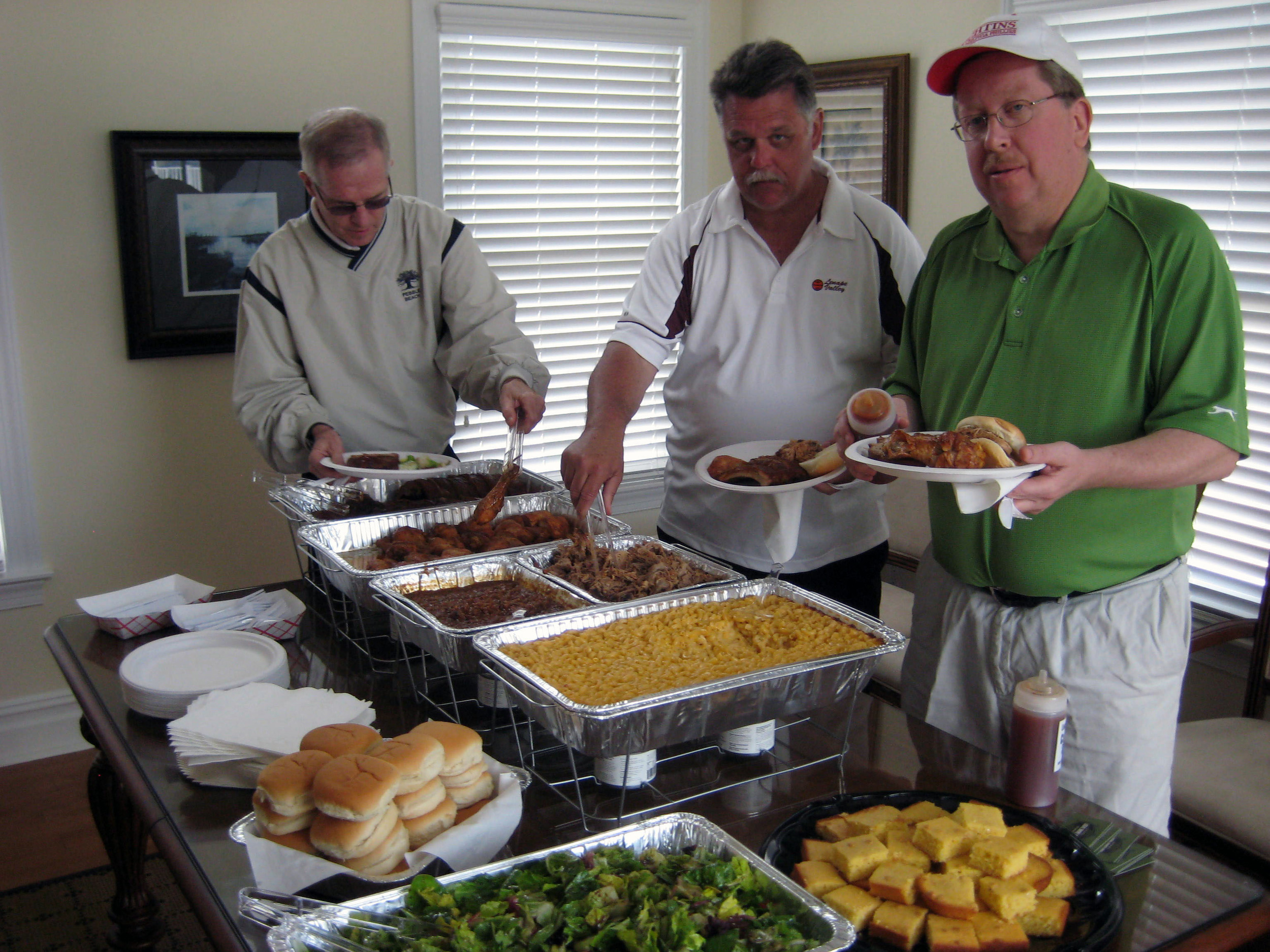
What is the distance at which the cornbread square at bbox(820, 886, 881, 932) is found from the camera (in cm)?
120

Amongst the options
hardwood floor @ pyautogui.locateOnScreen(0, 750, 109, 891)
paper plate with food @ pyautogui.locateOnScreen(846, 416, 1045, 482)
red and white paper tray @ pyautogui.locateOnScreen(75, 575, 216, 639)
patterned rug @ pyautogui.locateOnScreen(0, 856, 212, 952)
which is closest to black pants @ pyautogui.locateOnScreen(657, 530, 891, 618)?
paper plate with food @ pyautogui.locateOnScreen(846, 416, 1045, 482)

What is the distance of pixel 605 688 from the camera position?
1.56m

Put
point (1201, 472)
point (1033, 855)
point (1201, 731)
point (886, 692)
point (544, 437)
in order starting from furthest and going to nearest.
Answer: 1. point (544, 437)
2. point (886, 692)
3. point (1201, 731)
4. point (1201, 472)
5. point (1033, 855)

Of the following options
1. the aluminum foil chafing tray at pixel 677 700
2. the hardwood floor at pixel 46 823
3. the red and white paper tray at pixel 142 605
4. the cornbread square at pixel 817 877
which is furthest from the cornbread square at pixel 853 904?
the hardwood floor at pixel 46 823

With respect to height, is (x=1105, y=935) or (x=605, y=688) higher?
(x=605, y=688)

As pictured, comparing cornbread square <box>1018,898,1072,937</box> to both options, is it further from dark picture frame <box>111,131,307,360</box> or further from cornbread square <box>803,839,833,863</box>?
dark picture frame <box>111,131,307,360</box>

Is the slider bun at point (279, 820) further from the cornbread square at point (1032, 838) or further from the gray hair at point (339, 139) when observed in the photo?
the gray hair at point (339, 139)

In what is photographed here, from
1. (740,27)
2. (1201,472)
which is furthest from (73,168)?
(1201,472)

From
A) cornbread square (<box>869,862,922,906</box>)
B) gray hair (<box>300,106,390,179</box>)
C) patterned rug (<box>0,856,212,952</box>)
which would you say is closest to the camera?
cornbread square (<box>869,862,922,906</box>)

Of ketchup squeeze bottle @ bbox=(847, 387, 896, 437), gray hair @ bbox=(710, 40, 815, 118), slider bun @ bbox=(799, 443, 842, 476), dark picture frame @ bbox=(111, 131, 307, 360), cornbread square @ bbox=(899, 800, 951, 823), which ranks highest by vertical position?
gray hair @ bbox=(710, 40, 815, 118)

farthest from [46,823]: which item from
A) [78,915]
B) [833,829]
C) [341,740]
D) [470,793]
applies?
[833,829]

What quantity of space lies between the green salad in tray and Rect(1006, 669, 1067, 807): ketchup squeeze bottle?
466 millimetres

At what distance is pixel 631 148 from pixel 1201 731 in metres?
3.12

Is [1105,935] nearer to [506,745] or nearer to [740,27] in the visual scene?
[506,745]
